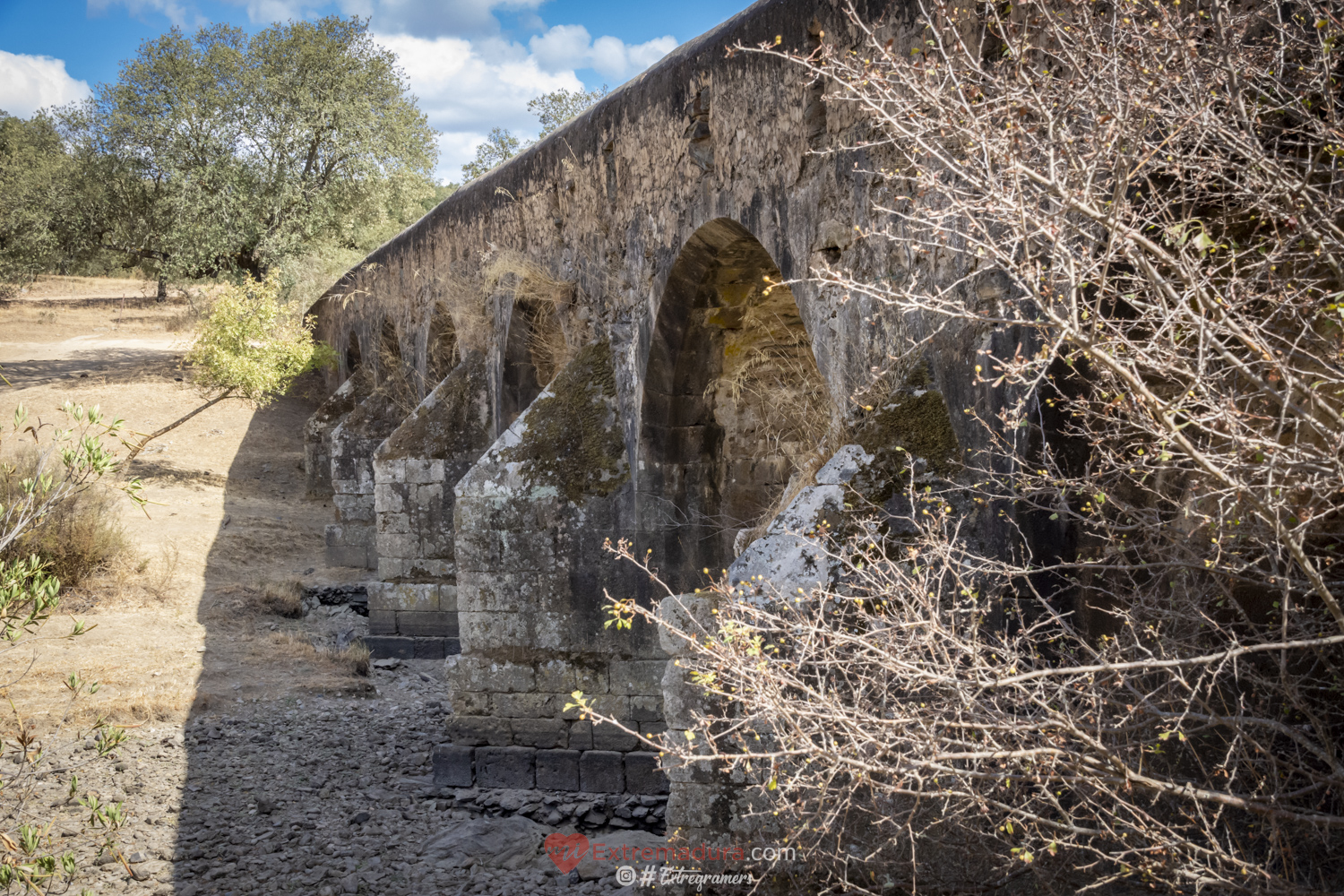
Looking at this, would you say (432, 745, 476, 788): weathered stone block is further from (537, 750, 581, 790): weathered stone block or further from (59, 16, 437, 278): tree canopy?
(59, 16, 437, 278): tree canopy

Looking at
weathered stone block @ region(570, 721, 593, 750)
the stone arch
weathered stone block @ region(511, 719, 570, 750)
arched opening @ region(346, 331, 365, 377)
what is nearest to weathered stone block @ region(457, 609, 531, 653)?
weathered stone block @ region(511, 719, 570, 750)

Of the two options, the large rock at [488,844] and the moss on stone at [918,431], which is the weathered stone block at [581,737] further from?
the moss on stone at [918,431]

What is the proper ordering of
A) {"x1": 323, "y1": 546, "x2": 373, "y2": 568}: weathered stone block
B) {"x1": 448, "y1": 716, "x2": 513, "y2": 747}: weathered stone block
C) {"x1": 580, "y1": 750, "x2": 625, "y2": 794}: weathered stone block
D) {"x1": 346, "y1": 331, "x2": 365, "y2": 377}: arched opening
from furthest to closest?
1. {"x1": 346, "y1": 331, "x2": 365, "y2": 377}: arched opening
2. {"x1": 323, "y1": 546, "x2": 373, "y2": 568}: weathered stone block
3. {"x1": 448, "y1": 716, "x2": 513, "y2": 747}: weathered stone block
4. {"x1": 580, "y1": 750, "x2": 625, "y2": 794}: weathered stone block

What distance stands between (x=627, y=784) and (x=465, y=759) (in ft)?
3.37

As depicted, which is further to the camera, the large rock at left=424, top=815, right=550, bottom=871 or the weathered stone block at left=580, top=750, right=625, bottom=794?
the weathered stone block at left=580, top=750, right=625, bottom=794

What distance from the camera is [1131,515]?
7.16 ft

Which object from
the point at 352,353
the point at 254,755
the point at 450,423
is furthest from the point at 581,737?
the point at 352,353

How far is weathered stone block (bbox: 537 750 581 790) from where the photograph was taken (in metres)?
5.43

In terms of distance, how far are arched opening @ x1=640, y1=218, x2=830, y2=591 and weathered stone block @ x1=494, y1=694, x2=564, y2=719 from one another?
1.04 metres

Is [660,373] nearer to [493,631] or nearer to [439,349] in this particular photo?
[493,631]

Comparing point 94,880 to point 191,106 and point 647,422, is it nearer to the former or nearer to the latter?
point 647,422

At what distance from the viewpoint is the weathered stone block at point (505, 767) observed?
5.48 metres

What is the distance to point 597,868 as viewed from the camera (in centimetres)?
457

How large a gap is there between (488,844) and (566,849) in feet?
1.42
